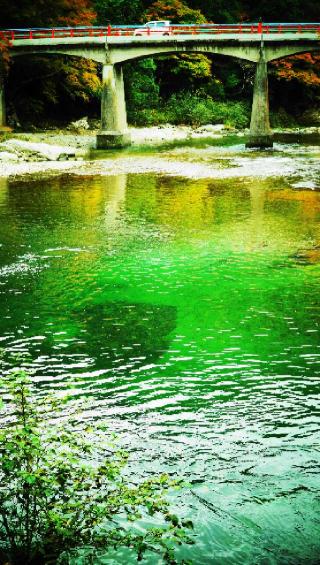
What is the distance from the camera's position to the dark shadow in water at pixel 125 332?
7.71 meters

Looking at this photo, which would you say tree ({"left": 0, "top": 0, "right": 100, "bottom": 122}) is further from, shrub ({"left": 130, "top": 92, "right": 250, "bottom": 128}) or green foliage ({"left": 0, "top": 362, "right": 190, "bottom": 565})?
green foliage ({"left": 0, "top": 362, "right": 190, "bottom": 565})

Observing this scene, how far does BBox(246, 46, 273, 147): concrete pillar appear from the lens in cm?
3550

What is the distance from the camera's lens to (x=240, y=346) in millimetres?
7996

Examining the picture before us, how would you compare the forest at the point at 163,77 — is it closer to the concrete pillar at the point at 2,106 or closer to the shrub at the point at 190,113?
the shrub at the point at 190,113

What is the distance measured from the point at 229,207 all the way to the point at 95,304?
366 inches

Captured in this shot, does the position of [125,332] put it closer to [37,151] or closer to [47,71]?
[37,151]

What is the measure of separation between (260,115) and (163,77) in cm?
1781

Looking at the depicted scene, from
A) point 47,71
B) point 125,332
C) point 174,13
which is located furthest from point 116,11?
point 125,332

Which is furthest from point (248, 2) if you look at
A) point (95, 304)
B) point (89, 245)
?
point (95, 304)

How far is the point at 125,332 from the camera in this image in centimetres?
854

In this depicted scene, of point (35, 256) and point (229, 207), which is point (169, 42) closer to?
point (229, 207)

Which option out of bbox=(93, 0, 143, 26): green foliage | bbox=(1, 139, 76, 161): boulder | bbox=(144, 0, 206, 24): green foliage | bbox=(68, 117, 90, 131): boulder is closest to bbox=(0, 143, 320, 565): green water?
bbox=(1, 139, 76, 161): boulder

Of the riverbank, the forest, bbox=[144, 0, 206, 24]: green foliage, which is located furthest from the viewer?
bbox=[144, 0, 206, 24]: green foliage

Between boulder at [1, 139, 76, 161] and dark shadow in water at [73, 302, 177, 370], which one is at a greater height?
boulder at [1, 139, 76, 161]
